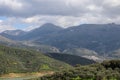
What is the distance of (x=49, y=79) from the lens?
75.9 meters

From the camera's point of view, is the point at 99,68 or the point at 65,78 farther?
the point at 99,68

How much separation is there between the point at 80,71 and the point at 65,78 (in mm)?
3755

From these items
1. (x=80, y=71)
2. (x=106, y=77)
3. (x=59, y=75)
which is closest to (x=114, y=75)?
(x=106, y=77)

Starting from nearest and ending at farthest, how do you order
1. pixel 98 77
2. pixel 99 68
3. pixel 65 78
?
pixel 98 77, pixel 65 78, pixel 99 68

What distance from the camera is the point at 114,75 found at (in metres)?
69.6

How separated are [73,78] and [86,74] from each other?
2821mm

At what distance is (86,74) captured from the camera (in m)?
69.4

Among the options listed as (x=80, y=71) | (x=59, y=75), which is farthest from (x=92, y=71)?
(x=59, y=75)

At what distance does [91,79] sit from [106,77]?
304cm

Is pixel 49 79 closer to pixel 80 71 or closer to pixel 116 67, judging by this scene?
pixel 80 71

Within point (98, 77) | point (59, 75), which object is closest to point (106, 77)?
point (98, 77)

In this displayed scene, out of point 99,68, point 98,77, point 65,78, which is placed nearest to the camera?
point 98,77

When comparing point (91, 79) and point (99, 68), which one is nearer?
point (91, 79)

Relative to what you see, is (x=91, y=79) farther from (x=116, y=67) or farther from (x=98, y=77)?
(x=116, y=67)
